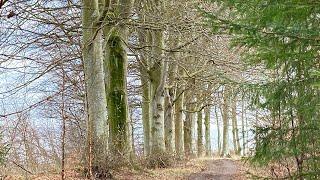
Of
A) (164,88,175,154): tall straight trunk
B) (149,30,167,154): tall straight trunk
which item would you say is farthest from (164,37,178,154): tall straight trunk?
(149,30,167,154): tall straight trunk

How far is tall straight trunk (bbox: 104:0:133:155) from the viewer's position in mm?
12594

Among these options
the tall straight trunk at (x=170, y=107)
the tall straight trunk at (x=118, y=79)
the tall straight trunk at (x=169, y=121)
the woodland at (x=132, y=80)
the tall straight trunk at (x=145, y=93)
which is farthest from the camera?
the tall straight trunk at (x=169, y=121)

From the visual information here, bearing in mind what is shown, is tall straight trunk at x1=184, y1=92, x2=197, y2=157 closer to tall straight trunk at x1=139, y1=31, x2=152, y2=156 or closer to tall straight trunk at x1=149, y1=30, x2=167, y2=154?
tall straight trunk at x1=139, y1=31, x2=152, y2=156

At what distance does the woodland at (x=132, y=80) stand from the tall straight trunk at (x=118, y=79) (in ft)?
0.10

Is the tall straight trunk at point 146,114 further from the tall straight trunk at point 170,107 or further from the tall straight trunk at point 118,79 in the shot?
the tall straight trunk at point 118,79

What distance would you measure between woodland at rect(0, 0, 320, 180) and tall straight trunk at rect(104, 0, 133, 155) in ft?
0.10

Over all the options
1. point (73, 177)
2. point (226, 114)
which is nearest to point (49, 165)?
point (73, 177)

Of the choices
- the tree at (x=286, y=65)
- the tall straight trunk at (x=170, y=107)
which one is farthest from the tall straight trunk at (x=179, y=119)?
the tree at (x=286, y=65)

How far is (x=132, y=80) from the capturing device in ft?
73.9

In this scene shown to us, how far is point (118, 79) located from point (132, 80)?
9.45 m

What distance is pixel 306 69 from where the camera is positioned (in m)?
6.74

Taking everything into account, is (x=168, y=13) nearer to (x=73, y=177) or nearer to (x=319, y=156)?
Result: (x=73, y=177)

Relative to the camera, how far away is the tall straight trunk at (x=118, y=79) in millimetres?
12594

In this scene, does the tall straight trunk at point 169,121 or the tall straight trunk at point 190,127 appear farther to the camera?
the tall straight trunk at point 190,127
